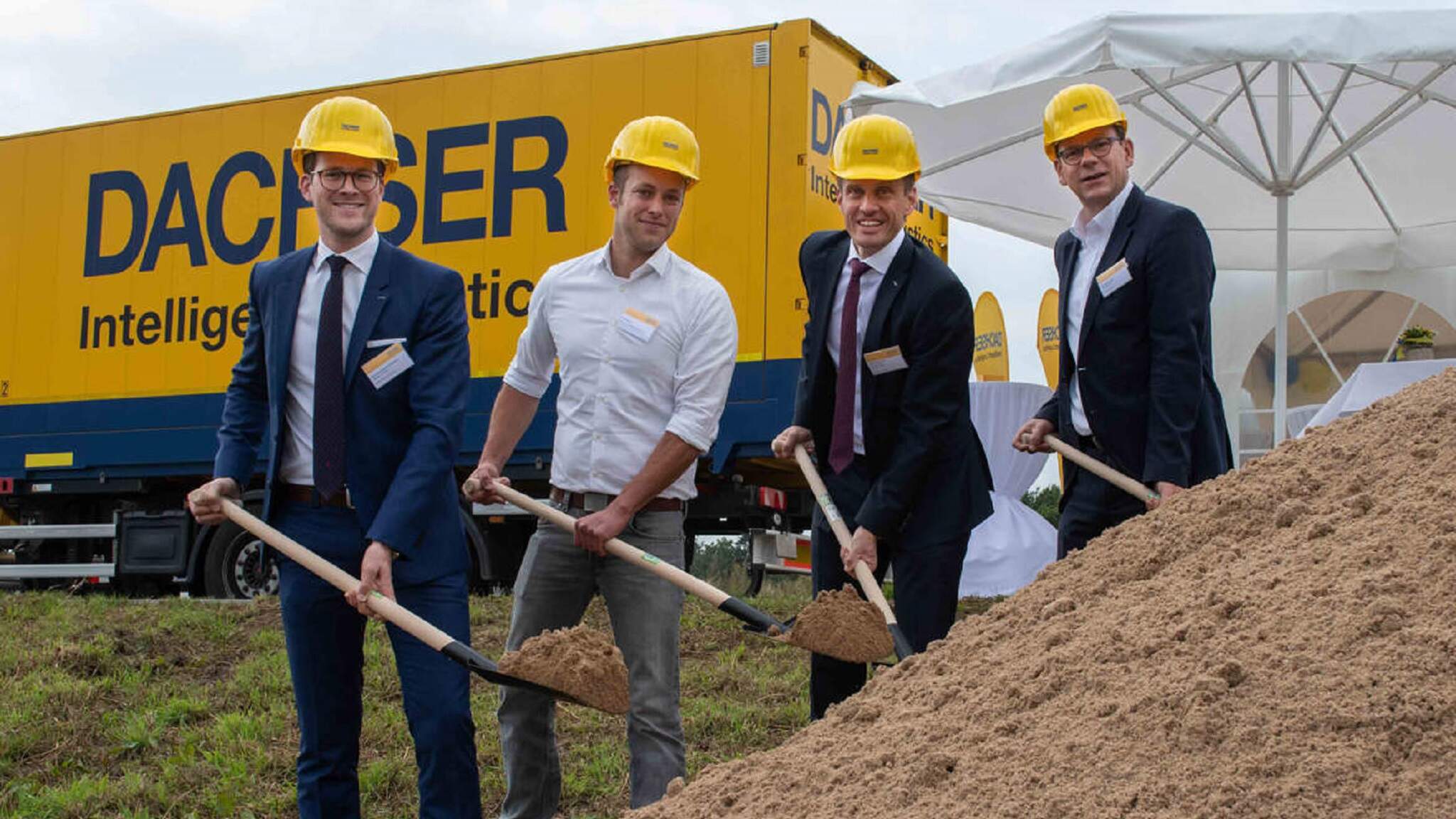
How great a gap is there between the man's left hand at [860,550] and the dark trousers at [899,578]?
0.05 m

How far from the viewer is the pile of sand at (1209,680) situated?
6.69 feet

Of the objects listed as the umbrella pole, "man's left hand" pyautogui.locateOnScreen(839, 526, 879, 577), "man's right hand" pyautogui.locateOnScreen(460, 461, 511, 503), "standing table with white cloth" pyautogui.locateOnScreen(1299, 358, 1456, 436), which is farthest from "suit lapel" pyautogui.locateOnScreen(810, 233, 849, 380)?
the umbrella pole

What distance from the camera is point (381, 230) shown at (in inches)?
395

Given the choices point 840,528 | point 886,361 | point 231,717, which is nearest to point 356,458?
point 840,528

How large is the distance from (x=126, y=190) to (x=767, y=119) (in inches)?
Result: 204

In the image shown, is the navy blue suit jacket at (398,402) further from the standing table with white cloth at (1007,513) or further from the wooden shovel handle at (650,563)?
the standing table with white cloth at (1007,513)

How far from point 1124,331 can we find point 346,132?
6.58ft

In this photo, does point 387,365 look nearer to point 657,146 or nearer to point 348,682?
point 348,682

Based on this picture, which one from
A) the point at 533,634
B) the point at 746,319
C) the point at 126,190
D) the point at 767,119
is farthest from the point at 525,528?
the point at 533,634

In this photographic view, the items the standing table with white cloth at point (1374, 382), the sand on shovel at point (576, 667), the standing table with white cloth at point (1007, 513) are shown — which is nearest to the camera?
the sand on shovel at point (576, 667)

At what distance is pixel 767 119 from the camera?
8805mm

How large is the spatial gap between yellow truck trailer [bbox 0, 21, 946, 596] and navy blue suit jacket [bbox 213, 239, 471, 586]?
508 centimetres

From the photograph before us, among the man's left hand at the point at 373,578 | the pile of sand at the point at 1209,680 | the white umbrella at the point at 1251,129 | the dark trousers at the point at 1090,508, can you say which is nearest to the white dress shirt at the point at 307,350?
the man's left hand at the point at 373,578

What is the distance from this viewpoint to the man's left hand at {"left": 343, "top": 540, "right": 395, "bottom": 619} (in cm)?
334
